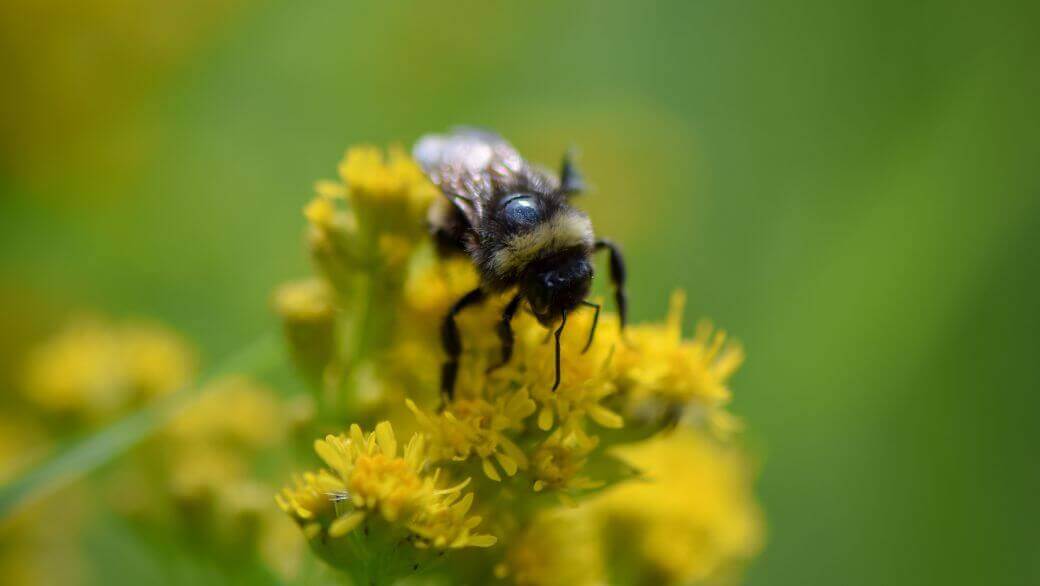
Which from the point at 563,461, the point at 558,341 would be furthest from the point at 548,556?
the point at 558,341

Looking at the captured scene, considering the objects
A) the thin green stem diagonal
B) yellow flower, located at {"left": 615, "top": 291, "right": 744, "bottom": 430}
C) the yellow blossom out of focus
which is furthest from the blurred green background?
yellow flower, located at {"left": 615, "top": 291, "right": 744, "bottom": 430}

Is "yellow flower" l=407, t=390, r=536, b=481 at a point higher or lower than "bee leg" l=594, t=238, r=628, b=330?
lower

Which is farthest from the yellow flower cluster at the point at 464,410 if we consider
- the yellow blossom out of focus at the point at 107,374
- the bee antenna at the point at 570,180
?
the yellow blossom out of focus at the point at 107,374

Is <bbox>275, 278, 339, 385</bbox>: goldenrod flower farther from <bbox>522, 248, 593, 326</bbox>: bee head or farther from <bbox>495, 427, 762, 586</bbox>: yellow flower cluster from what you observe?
<bbox>495, 427, 762, 586</bbox>: yellow flower cluster

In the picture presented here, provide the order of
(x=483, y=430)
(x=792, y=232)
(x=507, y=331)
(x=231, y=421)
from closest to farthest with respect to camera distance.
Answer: (x=483, y=430) → (x=507, y=331) → (x=231, y=421) → (x=792, y=232)

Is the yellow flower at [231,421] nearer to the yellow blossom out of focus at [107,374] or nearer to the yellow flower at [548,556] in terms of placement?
the yellow blossom out of focus at [107,374]

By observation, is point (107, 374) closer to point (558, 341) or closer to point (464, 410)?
point (464, 410)

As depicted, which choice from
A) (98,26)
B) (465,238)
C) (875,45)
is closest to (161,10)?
(98,26)

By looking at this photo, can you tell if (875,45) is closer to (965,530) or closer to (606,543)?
(965,530)
